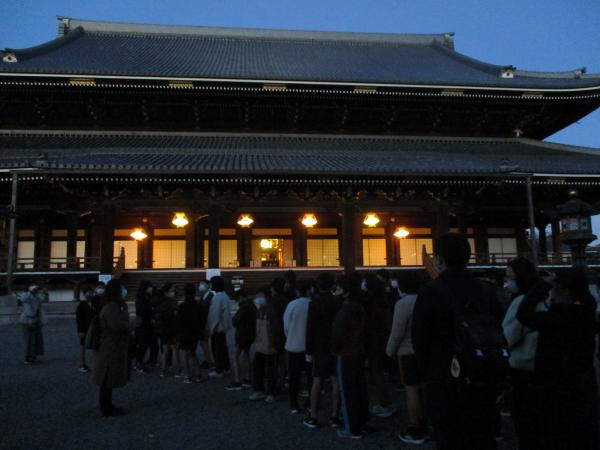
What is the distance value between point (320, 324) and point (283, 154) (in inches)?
473

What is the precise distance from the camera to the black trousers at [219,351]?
805 cm

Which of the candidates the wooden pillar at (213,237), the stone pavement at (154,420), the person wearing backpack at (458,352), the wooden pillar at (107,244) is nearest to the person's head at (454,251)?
the person wearing backpack at (458,352)

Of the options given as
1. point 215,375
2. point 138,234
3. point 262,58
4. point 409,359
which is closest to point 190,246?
point 138,234

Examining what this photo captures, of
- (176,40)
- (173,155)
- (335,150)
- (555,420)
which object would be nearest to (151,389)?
(555,420)

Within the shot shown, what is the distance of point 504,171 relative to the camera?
1495 cm

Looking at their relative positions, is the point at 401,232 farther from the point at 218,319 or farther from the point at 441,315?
the point at 441,315

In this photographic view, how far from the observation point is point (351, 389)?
16.2ft

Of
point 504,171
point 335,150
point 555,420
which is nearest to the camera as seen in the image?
point 555,420

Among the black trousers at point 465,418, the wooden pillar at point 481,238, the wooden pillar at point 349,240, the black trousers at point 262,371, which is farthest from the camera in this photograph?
the wooden pillar at point 481,238

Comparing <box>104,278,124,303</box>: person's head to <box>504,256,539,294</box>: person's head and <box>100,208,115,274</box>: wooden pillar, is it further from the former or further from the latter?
<box>100,208,115,274</box>: wooden pillar

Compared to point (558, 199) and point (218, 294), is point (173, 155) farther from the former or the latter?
point (558, 199)

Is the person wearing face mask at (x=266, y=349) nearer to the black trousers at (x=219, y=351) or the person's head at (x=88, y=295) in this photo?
the black trousers at (x=219, y=351)

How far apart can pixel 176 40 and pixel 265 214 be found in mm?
13695

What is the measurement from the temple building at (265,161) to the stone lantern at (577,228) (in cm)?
578
